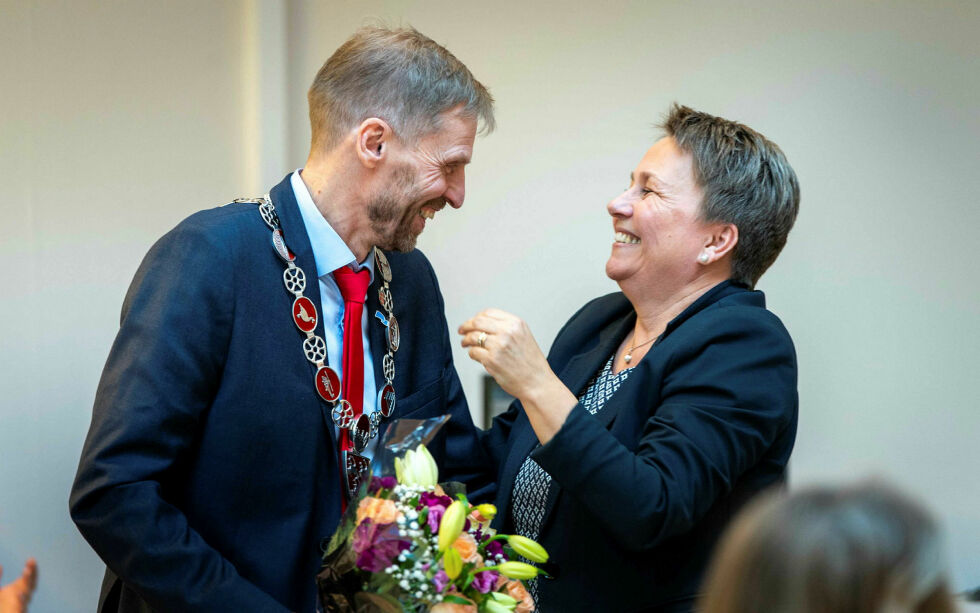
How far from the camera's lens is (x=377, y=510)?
1.63 meters

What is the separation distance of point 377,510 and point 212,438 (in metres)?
0.42

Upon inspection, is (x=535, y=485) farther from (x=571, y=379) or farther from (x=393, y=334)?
(x=393, y=334)

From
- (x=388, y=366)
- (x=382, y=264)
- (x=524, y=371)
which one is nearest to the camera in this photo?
(x=524, y=371)

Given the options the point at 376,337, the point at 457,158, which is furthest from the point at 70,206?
the point at 457,158

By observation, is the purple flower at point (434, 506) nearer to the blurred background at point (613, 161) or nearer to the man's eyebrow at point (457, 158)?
the man's eyebrow at point (457, 158)

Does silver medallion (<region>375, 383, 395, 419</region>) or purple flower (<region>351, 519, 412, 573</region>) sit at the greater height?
silver medallion (<region>375, 383, 395, 419</region>)

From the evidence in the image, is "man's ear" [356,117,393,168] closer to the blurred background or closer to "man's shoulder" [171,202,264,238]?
"man's shoulder" [171,202,264,238]

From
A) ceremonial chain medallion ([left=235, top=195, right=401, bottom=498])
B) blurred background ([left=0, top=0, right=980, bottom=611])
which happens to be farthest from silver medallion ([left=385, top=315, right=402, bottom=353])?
blurred background ([left=0, top=0, right=980, bottom=611])

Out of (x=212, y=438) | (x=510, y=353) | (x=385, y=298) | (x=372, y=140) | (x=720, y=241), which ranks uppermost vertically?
(x=372, y=140)

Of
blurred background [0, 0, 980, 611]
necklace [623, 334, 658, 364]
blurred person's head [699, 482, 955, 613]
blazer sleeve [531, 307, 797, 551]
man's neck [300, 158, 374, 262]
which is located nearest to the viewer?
blurred person's head [699, 482, 955, 613]

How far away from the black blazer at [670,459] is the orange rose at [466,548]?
1.01 ft

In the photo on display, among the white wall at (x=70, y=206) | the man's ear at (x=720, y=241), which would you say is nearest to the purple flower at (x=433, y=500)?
the man's ear at (x=720, y=241)

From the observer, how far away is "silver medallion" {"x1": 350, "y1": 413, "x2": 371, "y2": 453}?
2064 millimetres

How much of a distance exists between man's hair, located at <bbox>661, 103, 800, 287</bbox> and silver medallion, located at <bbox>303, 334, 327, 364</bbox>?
0.89 meters
